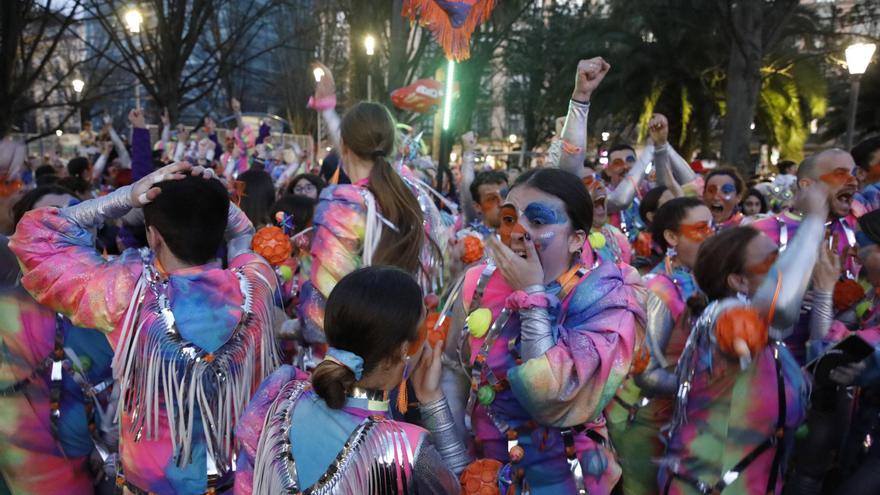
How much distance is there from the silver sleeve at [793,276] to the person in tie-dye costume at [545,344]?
1.39 feet

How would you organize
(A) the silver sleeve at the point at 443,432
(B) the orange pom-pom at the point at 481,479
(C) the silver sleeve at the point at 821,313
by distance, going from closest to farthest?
(B) the orange pom-pom at the point at 481,479 → (A) the silver sleeve at the point at 443,432 → (C) the silver sleeve at the point at 821,313

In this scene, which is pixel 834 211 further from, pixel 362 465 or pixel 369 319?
pixel 362 465

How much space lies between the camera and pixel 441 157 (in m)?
10.4

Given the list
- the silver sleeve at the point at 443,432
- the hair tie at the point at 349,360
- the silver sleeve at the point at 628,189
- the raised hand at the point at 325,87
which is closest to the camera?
the hair tie at the point at 349,360

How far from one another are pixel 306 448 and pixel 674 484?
1.52 meters

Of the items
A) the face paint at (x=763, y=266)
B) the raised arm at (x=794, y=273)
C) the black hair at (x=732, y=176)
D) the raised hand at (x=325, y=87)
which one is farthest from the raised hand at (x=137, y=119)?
the black hair at (x=732, y=176)

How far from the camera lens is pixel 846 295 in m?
3.64

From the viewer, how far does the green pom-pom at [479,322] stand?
2.41 metres

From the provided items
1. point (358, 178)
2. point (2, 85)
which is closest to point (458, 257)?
point (358, 178)

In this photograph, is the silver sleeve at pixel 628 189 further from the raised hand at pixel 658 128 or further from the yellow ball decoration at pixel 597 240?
the yellow ball decoration at pixel 597 240

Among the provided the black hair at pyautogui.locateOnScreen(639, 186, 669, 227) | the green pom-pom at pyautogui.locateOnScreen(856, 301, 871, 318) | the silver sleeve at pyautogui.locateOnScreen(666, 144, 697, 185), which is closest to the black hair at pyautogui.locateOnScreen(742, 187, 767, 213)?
the silver sleeve at pyautogui.locateOnScreen(666, 144, 697, 185)

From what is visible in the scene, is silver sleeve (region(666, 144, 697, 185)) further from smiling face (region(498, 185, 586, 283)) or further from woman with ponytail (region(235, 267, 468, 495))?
woman with ponytail (region(235, 267, 468, 495))

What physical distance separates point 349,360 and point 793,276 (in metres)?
1.47

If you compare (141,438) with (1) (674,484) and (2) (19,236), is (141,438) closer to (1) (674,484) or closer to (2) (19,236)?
(2) (19,236)
